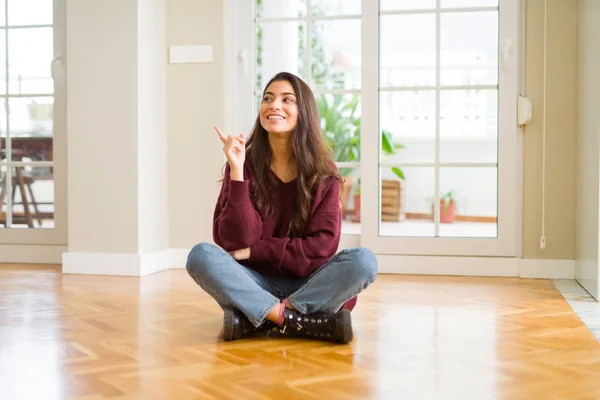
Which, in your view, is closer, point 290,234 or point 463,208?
point 290,234

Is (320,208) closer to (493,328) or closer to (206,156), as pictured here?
(493,328)

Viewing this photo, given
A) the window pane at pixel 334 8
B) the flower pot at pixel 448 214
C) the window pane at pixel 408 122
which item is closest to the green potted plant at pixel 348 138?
the window pane at pixel 408 122

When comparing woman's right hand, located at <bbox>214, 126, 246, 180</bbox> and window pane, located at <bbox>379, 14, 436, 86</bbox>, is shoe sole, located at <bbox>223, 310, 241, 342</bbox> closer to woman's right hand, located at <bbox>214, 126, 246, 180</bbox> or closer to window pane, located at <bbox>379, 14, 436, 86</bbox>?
woman's right hand, located at <bbox>214, 126, 246, 180</bbox>

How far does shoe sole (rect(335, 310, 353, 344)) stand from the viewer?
98.7 inches

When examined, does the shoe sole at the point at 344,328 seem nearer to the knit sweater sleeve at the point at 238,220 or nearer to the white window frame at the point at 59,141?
the knit sweater sleeve at the point at 238,220

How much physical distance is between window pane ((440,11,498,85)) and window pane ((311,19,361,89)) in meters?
1.07

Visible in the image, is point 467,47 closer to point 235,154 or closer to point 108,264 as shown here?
point 108,264

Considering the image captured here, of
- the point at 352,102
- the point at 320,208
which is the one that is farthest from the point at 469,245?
the point at 352,102

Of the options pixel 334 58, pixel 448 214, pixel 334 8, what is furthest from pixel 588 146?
pixel 334 58

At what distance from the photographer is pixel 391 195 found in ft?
25.2

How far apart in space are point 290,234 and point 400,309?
80 centimetres

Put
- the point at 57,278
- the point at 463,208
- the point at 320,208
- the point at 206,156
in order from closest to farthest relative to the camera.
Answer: the point at 320,208
the point at 57,278
the point at 206,156
the point at 463,208

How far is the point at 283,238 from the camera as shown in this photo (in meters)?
2.61

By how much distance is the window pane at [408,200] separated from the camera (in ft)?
25.2
